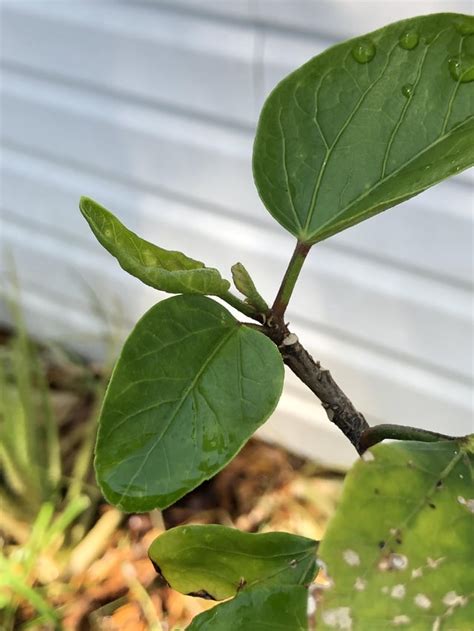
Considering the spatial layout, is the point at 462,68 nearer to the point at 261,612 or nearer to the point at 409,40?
the point at 409,40

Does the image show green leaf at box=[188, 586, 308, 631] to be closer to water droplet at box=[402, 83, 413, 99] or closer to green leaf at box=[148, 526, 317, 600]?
green leaf at box=[148, 526, 317, 600]

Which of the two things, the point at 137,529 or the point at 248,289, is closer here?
the point at 248,289

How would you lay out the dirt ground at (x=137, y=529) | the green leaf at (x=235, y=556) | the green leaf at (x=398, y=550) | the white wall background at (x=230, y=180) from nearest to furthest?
1. the green leaf at (x=398, y=550)
2. the green leaf at (x=235, y=556)
3. the white wall background at (x=230, y=180)
4. the dirt ground at (x=137, y=529)

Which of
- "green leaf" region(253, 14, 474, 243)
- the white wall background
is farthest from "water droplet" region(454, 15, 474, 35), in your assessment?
the white wall background

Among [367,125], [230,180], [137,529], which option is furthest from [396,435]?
[137,529]

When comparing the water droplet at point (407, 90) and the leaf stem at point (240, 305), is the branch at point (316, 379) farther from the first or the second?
the water droplet at point (407, 90)

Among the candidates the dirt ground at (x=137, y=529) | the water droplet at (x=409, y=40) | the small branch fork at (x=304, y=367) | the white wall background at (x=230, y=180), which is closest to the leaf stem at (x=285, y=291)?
the small branch fork at (x=304, y=367)
